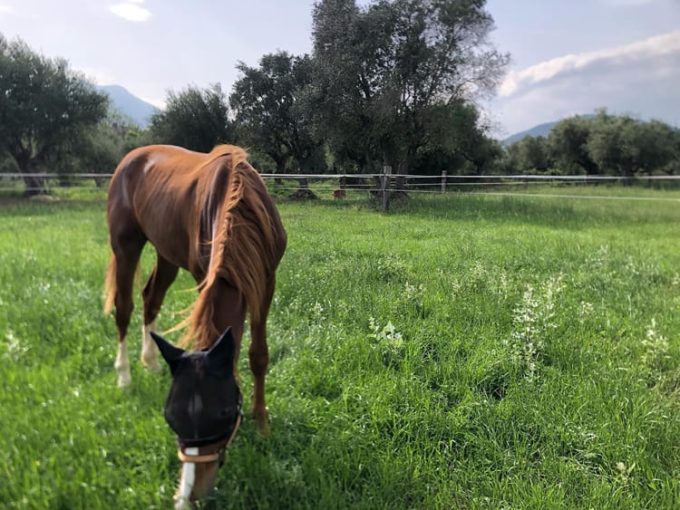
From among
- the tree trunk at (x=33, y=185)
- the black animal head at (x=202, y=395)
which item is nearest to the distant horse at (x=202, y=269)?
the black animal head at (x=202, y=395)

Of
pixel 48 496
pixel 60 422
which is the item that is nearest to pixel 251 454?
pixel 48 496

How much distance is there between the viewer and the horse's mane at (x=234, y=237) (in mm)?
1411

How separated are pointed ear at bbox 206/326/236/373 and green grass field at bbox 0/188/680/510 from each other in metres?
0.71

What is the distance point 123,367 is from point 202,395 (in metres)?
1.62

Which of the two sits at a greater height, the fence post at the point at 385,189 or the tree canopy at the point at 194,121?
the tree canopy at the point at 194,121

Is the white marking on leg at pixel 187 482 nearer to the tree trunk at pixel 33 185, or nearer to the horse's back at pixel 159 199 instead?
the horse's back at pixel 159 199

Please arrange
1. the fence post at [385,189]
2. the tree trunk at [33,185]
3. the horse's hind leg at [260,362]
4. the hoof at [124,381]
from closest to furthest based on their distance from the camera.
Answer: the horse's hind leg at [260,362] → the hoof at [124,381] → the fence post at [385,189] → the tree trunk at [33,185]

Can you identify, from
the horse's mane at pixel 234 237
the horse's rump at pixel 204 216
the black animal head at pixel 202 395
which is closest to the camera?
the black animal head at pixel 202 395

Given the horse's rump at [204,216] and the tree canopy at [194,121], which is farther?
the tree canopy at [194,121]

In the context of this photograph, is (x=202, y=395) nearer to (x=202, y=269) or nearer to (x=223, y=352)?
(x=223, y=352)

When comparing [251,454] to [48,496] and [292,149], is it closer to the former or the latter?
[48,496]

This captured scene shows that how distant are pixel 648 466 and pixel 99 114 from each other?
20.9m

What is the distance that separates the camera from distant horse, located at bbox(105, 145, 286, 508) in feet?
4.11

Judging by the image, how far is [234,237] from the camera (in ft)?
5.17
